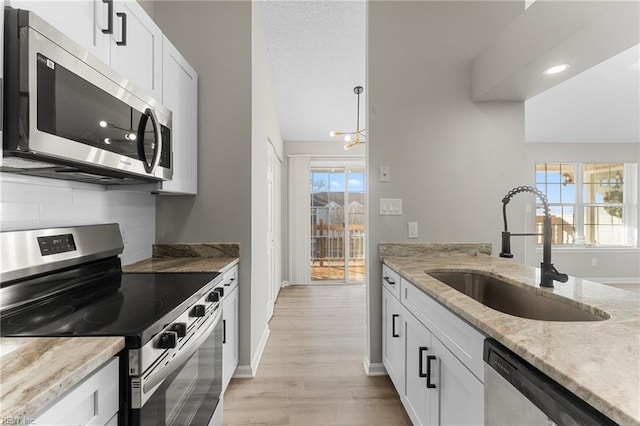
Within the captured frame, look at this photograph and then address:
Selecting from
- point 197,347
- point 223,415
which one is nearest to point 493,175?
point 197,347

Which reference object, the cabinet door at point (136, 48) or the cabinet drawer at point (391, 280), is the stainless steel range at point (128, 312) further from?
the cabinet drawer at point (391, 280)

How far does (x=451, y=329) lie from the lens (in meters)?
1.22

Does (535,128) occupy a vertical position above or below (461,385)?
above

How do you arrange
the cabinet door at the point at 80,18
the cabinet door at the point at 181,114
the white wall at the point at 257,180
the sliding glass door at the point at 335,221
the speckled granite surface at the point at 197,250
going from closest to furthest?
the cabinet door at the point at 80,18, the cabinet door at the point at 181,114, the speckled granite surface at the point at 197,250, the white wall at the point at 257,180, the sliding glass door at the point at 335,221

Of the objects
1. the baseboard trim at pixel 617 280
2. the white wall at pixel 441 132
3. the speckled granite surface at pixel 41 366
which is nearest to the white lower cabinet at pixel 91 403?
the speckled granite surface at pixel 41 366

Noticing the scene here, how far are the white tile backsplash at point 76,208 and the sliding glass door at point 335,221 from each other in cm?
331

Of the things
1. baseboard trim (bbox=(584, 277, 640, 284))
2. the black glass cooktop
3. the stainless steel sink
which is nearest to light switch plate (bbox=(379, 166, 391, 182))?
the stainless steel sink

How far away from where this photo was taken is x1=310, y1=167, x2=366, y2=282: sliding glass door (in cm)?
539

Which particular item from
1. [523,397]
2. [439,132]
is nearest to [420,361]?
[523,397]

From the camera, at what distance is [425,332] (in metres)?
1.50

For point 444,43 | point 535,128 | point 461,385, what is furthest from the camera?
point 535,128

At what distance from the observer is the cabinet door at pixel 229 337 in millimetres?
1964

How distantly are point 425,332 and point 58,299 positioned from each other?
60.0 inches

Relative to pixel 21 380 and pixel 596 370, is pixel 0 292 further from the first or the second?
pixel 596 370
